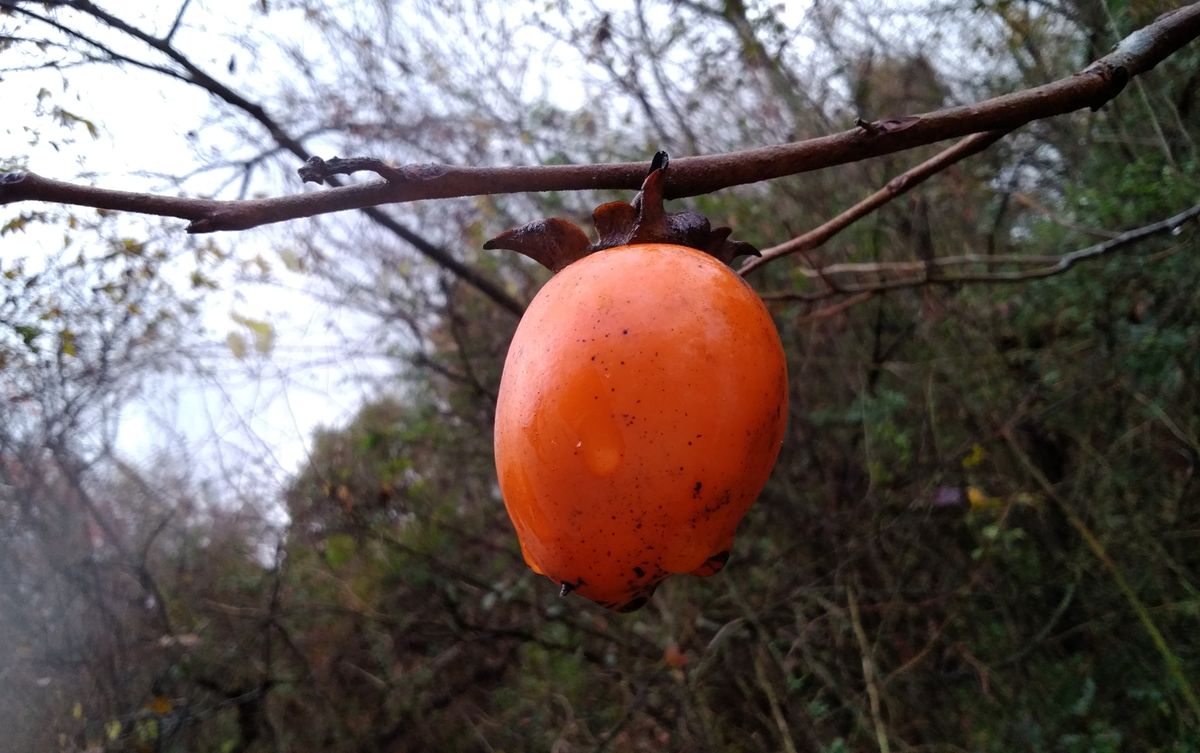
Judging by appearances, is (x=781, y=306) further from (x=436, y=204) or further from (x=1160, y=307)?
(x=436, y=204)

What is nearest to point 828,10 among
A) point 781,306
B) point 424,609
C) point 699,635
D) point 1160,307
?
point 781,306

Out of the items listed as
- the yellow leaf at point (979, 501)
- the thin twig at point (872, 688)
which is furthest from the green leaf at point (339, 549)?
the yellow leaf at point (979, 501)

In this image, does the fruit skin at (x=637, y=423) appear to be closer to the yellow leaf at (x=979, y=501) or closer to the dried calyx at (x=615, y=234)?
the dried calyx at (x=615, y=234)

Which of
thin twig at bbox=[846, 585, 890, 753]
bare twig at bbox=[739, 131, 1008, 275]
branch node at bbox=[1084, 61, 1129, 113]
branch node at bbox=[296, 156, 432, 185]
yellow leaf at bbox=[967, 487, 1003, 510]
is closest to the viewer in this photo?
branch node at bbox=[296, 156, 432, 185]

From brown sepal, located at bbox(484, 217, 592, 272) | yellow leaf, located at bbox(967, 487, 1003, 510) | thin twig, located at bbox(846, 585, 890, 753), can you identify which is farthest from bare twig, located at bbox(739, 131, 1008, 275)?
yellow leaf, located at bbox(967, 487, 1003, 510)

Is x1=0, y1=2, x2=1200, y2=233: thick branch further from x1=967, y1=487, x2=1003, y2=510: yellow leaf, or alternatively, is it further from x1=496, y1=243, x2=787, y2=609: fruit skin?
x1=967, y1=487, x2=1003, y2=510: yellow leaf

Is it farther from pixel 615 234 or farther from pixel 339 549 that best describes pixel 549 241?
pixel 339 549

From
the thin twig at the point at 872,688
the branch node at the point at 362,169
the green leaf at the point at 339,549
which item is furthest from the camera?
the green leaf at the point at 339,549
